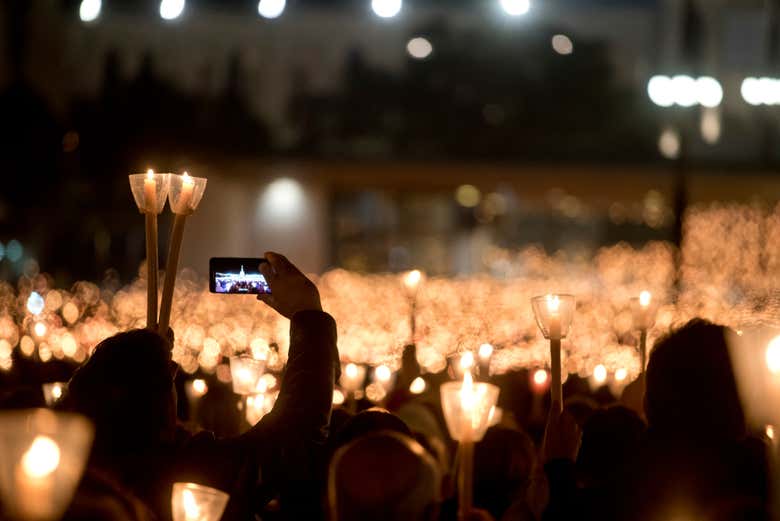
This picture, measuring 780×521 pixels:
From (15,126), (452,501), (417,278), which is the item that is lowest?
(452,501)

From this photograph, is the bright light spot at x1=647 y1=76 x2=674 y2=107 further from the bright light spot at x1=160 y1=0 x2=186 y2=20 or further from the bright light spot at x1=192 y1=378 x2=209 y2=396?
the bright light spot at x1=192 y1=378 x2=209 y2=396

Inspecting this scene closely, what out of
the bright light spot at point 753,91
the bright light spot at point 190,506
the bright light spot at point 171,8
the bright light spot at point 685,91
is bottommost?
→ the bright light spot at point 190,506

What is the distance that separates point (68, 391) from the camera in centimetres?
405

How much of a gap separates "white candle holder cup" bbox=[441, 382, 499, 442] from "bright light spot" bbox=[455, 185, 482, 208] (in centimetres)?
3532

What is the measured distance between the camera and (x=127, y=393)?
12.9ft

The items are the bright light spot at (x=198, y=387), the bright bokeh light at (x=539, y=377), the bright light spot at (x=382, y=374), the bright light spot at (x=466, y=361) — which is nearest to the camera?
the bright light spot at (x=466, y=361)

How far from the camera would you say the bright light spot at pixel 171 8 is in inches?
387

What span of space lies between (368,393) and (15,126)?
11.9m

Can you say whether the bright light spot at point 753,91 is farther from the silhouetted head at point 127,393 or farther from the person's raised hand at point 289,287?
the silhouetted head at point 127,393

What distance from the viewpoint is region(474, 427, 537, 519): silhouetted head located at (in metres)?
5.31

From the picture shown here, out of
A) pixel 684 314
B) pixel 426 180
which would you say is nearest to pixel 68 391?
pixel 684 314

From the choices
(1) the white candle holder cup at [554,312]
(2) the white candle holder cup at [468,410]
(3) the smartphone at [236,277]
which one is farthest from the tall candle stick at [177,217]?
(1) the white candle holder cup at [554,312]

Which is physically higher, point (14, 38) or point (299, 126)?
point (299, 126)

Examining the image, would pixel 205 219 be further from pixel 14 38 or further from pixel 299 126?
pixel 14 38
